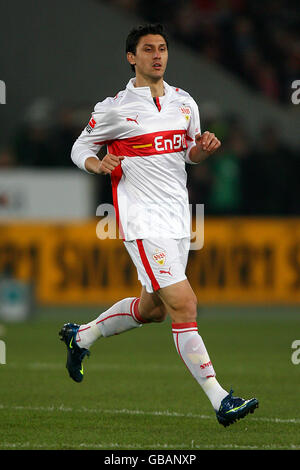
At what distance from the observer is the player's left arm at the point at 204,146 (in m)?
7.20

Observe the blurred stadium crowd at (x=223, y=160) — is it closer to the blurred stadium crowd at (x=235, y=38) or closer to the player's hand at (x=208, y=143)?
the blurred stadium crowd at (x=235, y=38)

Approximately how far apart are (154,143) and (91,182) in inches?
337

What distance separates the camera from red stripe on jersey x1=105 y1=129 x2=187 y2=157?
7344 mm

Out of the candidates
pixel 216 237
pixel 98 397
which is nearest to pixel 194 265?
pixel 216 237

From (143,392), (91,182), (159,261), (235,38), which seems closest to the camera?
(159,261)

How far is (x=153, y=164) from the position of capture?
24.0 feet

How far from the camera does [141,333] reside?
44.3 feet

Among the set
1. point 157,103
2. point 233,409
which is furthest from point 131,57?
point 233,409

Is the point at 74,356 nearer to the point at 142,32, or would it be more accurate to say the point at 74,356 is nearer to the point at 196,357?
the point at 196,357

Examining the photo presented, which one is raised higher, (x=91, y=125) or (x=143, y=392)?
(x=91, y=125)

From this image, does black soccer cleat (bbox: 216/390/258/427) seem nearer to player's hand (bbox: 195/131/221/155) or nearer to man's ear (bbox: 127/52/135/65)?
player's hand (bbox: 195/131/221/155)

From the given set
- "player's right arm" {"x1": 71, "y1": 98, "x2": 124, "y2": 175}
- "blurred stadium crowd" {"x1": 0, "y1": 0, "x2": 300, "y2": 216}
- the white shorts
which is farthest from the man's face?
"blurred stadium crowd" {"x1": 0, "y1": 0, "x2": 300, "y2": 216}

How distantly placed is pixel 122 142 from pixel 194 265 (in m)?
8.61

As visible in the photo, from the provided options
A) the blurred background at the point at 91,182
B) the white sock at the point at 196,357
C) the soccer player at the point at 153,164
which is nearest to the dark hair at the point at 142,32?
the soccer player at the point at 153,164
